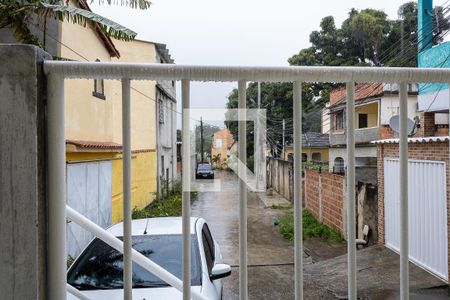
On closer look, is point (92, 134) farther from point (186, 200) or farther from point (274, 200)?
point (274, 200)

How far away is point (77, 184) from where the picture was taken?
21.2 ft

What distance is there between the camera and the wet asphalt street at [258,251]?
20.6ft

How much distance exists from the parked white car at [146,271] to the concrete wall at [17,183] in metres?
1.99

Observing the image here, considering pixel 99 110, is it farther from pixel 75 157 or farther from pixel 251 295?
pixel 251 295

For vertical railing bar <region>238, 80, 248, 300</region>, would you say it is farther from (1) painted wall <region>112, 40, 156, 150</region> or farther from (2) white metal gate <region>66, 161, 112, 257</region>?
(1) painted wall <region>112, 40, 156, 150</region>

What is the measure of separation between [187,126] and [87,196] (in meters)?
6.60

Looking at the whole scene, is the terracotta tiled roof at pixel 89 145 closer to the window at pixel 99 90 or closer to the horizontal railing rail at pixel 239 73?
the window at pixel 99 90

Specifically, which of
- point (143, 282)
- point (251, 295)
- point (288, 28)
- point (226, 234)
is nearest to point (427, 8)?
point (288, 28)

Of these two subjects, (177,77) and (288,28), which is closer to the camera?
(177,77)

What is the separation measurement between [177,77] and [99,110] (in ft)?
27.7

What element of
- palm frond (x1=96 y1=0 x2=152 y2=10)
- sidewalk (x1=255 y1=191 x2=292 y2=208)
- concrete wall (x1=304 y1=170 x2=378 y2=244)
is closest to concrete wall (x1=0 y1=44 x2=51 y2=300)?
palm frond (x1=96 y1=0 x2=152 y2=10)

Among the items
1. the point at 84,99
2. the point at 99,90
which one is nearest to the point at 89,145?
the point at 84,99

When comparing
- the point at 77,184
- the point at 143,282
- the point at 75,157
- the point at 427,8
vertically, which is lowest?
the point at 143,282

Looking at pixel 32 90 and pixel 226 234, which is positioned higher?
pixel 32 90
